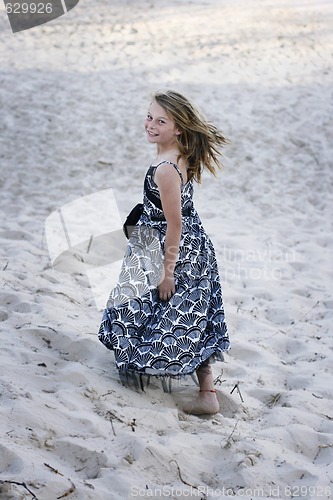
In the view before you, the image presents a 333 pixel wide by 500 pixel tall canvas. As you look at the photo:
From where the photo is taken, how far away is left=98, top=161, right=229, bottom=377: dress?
3172 millimetres

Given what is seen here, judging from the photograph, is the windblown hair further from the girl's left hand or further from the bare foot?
the bare foot

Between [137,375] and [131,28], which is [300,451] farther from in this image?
[131,28]

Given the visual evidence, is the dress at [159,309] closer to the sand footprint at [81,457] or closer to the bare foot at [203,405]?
the bare foot at [203,405]

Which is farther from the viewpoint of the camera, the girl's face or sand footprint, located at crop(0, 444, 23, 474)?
the girl's face

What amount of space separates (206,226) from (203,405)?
9.59 feet

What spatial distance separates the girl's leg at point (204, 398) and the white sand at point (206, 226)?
0.06 metres

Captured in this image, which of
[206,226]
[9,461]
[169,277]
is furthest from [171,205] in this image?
[206,226]

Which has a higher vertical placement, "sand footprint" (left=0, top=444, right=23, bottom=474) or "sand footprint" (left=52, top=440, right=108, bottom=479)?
"sand footprint" (left=0, top=444, right=23, bottom=474)

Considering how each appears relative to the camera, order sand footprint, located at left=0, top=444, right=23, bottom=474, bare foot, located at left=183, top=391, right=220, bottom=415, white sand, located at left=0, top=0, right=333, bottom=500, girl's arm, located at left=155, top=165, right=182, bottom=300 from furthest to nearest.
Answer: bare foot, located at left=183, top=391, right=220, bottom=415
girl's arm, located at left=155, top=165, right=182, bottom=300
white sand, located at left=0, top=0, right=333, bottom=500
sand footprint, located at left=0, top=444, right=23, bottom=474

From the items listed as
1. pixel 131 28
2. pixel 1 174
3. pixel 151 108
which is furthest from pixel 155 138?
pixel 131 28

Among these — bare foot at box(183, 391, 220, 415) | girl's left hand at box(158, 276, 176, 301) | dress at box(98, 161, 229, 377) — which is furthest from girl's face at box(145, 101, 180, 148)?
bare foot at box(183, 391, 220, 415)

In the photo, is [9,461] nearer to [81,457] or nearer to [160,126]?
[81,457]

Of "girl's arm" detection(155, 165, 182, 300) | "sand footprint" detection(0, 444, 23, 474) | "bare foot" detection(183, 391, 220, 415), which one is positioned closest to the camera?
"sand footprint" detection(0, 444, 23, 474)

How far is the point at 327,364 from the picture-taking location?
390 cm
